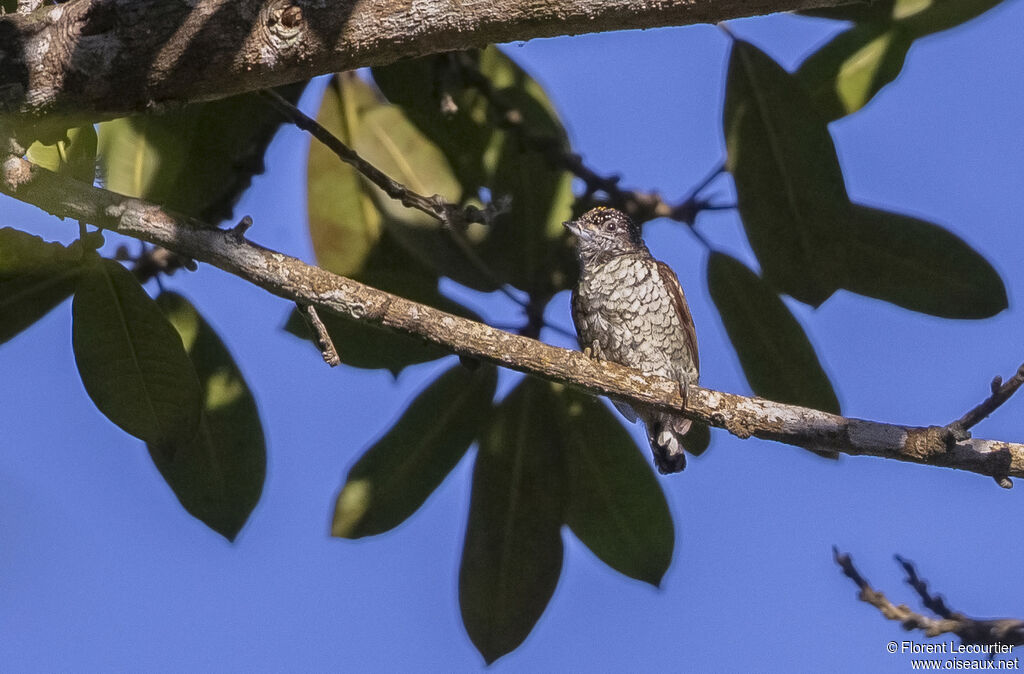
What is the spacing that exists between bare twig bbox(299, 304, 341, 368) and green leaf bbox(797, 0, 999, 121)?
1.99m

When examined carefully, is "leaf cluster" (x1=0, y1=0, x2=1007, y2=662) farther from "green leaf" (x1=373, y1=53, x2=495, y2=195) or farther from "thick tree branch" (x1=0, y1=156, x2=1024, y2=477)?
"thick tree branch" (x1=0, y1=156, x2=1024, y2=477)

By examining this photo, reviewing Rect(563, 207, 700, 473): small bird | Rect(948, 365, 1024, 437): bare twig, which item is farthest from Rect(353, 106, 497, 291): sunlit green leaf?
Rect(948, 365, 1024, 437): bare twig

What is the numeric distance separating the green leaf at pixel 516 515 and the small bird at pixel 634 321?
78 cm

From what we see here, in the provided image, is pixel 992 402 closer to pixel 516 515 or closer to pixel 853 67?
pixel 853 67

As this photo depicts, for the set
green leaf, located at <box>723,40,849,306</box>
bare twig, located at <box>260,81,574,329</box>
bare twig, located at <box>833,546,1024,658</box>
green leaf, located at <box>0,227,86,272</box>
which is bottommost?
bare twig, located at <box>833,546,1024,658</box>

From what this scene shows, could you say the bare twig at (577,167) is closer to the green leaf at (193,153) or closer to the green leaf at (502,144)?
the green leaf at (502,144)

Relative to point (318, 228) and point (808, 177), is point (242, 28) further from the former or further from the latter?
point (808, 177)

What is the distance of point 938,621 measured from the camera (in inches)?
126

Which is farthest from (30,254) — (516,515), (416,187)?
(516,515)

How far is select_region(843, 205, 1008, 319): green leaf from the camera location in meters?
3.22

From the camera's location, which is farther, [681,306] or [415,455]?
[681,306]

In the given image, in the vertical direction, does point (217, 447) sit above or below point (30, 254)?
below

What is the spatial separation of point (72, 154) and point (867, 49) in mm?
2610

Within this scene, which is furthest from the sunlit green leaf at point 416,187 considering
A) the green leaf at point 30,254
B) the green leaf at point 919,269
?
the green leaf at point 919,269
